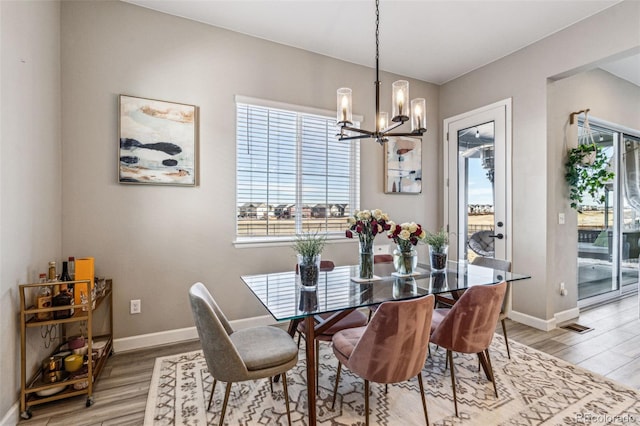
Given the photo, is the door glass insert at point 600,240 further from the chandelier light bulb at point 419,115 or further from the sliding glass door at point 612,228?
the chandelier light bulb at point 419,115

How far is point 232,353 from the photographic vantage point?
1517mm

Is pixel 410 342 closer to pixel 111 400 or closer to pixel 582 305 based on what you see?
pixel 111 400

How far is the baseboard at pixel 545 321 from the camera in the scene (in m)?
3.17

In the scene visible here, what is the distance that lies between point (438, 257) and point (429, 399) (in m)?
1.01

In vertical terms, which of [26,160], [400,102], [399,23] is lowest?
[26,160]

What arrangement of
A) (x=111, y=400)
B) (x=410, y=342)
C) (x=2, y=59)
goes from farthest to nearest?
(x=111, y=400) → (x=2, y=59) → (x=410, y=342)

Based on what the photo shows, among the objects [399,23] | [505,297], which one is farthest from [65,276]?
[399,23]

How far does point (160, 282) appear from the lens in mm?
2766

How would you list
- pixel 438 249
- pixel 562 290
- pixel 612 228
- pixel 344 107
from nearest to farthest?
pixel 344 107 → pixel 438 249 → pixel 562 290 → pixel 612 228

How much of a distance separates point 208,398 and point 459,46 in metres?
4.06

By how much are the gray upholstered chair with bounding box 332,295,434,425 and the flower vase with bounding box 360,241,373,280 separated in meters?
0.69

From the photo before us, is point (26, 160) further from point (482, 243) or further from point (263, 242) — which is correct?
point (482, 243)

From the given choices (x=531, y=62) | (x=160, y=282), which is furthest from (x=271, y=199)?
(x=531, y=62)

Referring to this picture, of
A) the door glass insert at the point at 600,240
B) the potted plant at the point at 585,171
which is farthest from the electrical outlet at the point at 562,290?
the potted plant at the point at 585,171
